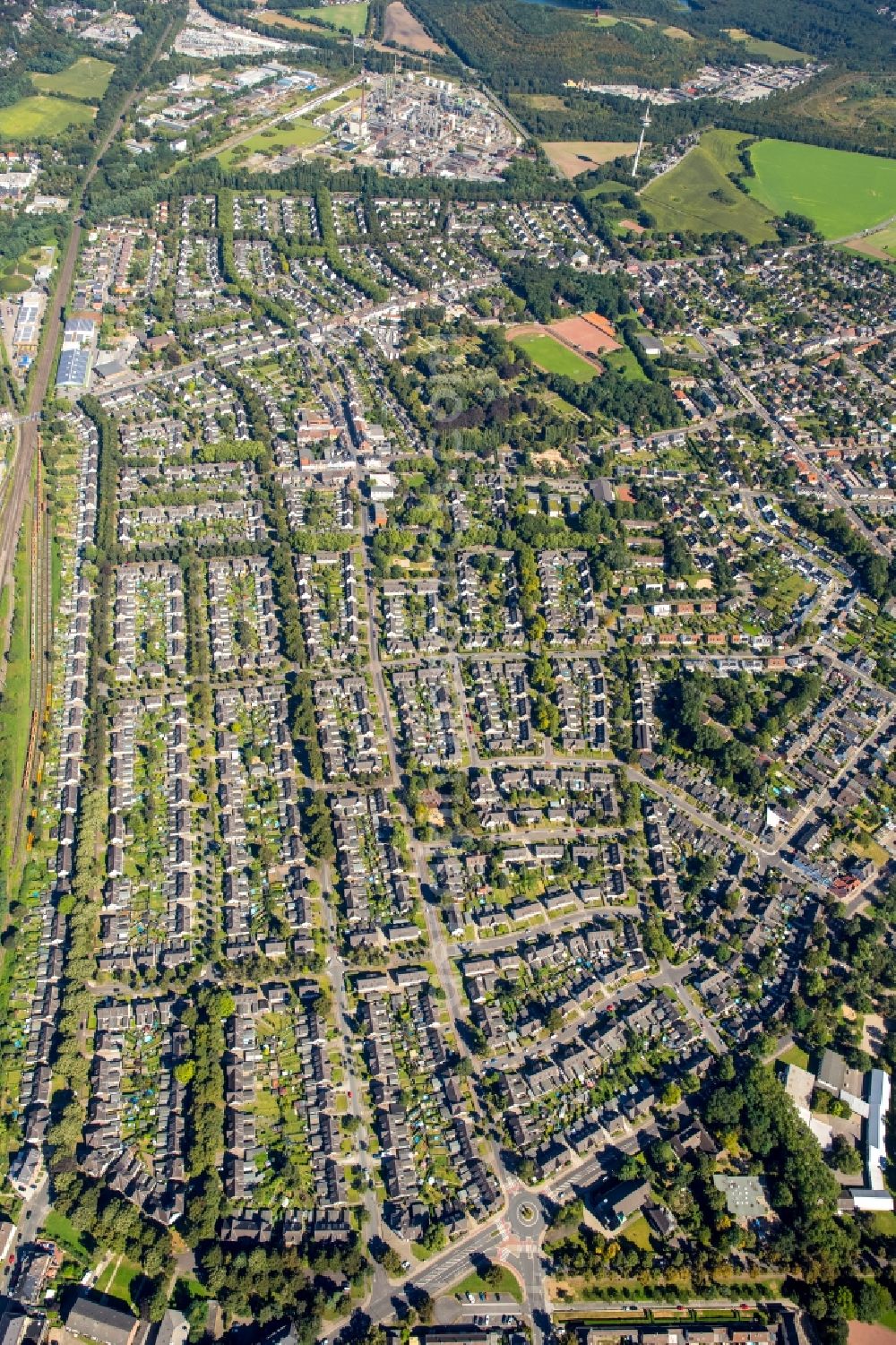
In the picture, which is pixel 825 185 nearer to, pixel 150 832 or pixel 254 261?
pixel 254 261

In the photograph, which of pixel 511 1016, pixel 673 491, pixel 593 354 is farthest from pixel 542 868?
pixel 593 354

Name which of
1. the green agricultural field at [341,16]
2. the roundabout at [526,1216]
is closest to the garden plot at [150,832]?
the roundabout at [526,1216]

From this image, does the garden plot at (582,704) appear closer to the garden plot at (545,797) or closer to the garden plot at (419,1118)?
the garden plot at (545,797)

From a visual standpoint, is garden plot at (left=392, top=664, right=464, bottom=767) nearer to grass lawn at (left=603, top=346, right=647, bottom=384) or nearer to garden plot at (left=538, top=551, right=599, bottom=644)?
garden plot at (left=538, top=551, right=599, bottom=644)

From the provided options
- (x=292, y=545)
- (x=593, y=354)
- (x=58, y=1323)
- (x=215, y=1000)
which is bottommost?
(x=58, y=1323)

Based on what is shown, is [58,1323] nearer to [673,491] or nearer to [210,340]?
[673,491]

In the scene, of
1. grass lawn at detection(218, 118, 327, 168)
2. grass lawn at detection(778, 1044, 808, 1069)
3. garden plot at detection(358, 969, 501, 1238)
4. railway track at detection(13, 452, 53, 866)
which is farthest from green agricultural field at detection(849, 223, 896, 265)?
garden plot at detection(358, 969, 501, 1238)
